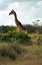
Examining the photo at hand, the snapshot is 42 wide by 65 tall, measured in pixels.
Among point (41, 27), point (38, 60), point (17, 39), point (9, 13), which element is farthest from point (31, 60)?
point (41, 27)

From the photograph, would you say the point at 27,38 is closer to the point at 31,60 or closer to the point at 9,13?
the point at 9,13

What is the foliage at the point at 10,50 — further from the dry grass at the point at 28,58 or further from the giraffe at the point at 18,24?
the giraffe at the point at 18,24

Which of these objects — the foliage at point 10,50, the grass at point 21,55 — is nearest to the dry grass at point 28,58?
the grass at point 21,55

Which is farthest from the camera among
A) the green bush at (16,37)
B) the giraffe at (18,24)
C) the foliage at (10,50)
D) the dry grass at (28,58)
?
the giraffe at (18,24)

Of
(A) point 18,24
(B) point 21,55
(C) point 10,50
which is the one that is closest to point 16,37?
(A) point 18,24

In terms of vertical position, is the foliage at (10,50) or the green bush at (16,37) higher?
the foliage at (10,50)

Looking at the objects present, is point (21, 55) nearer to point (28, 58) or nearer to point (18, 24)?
point (28, 58)

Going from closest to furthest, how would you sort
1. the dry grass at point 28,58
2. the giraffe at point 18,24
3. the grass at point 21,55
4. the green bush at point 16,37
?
1. the dry grass at point 28,58
2. the grass at point 21,55
3. the green bush at point 16,37
4. the giraffe at point 18,24

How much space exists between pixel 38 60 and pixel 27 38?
272 inches

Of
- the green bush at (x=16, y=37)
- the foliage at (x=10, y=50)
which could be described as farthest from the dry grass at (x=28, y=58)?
the green bush at (x=16, y=37)

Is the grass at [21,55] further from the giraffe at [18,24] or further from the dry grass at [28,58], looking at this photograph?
the giraffe at [18,24]

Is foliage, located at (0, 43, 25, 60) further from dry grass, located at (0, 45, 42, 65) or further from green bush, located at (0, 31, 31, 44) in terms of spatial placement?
green bush, located at (0, 31, 31, 44)

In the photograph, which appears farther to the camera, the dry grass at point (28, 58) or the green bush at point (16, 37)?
the green bush at point (16, 37)

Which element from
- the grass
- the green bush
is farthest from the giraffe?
the grass
